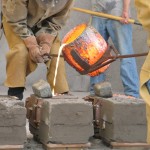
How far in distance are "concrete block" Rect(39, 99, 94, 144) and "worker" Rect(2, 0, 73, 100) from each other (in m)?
0.60

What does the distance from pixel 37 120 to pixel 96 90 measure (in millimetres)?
591

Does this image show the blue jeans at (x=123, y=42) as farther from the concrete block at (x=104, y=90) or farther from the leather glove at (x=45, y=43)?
the concrete block at (x=104, y=90)

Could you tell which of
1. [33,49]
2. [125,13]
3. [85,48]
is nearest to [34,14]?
[33,49]

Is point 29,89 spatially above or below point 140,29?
below

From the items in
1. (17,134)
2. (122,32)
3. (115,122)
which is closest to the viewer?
(17,134)

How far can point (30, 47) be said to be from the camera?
4.38 metres

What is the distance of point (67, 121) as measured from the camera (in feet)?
12.5

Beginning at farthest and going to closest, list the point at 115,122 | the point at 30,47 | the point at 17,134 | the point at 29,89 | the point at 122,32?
1. the point at 29,89
2. the point at 122,32
3. the point at 30,47
4. the point at 115,122
5. the point at 17,134

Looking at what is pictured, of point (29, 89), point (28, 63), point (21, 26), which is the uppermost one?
point (21, 26)

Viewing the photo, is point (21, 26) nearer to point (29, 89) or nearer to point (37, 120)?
point (37, 120)

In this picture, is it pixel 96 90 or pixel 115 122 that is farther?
pixel 96 90

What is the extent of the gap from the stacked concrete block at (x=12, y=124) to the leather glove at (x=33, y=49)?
0.72m

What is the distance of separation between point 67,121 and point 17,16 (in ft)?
3.36

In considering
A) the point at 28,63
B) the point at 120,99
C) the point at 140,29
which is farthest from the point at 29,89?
the point at 120,99
